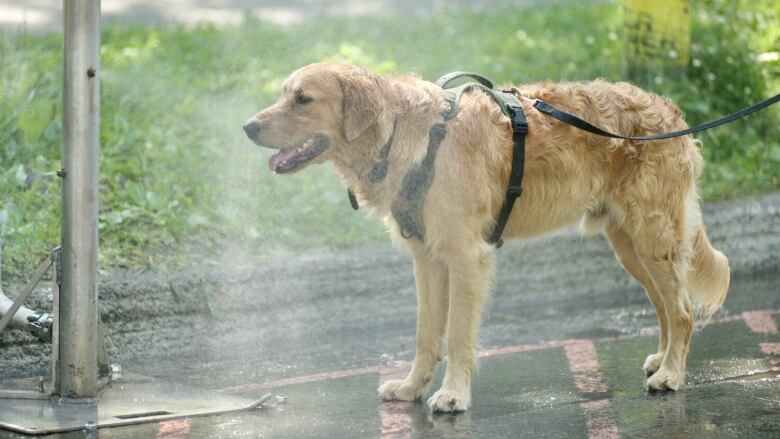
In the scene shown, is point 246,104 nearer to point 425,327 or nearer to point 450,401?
point 425,327

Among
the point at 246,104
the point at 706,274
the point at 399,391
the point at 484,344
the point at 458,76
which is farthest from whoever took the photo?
the point at 246,104

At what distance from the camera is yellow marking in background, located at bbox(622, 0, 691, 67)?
33.8 feet

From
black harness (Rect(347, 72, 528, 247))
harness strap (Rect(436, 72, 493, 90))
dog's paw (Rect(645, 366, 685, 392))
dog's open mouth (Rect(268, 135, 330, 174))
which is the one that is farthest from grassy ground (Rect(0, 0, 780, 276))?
dog's paw (Rect(645, 366, 685, 392))

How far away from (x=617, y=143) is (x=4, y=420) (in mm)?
3308

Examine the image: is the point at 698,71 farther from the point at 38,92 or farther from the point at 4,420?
the point at 4,420

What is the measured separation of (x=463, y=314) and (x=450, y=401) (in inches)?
17.1

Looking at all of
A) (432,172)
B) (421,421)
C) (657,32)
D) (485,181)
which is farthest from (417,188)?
(657,32)

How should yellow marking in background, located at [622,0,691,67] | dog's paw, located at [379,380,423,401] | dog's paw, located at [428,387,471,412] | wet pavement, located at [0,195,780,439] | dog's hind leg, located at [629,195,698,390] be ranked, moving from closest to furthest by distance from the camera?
wet pavement, located at [0,195,780,439]
dog's paw, located at [428,387,471,412]
dog's paw, located at [379,380,423,401]
dog's hind leg, located at [629,195,698,390]
yellow marking in background, located at [622,0,691,67]

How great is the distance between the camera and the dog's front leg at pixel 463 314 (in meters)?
5.66

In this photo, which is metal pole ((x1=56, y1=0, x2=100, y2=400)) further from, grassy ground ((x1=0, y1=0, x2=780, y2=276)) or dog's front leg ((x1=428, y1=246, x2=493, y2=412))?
dog's front leg ((x1=428, y1=246, x2=493, y2=412))

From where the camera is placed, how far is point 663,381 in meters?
5.90

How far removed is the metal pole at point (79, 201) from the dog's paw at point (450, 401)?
1.64m

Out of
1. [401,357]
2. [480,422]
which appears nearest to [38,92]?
[401,357]

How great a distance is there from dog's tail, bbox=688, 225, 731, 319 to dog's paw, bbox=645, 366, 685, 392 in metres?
0.77
